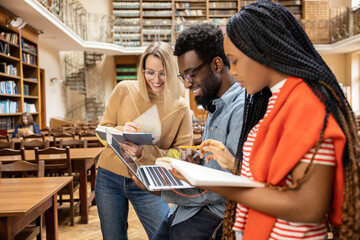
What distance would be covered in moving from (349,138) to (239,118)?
41cm

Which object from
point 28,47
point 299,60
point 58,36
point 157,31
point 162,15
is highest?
point 162,15

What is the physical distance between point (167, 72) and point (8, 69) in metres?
6.86

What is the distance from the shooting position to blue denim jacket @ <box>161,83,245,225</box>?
3.45ft

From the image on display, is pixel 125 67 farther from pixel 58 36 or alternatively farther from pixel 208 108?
pixel 208 108

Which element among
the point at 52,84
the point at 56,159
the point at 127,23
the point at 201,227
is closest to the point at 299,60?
the point at 201,227

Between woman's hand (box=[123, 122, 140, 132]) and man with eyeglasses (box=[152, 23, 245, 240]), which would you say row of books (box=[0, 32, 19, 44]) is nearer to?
woman's hand (box=[123, 122, 140, 132])

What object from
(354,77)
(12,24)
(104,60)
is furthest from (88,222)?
(354,77)

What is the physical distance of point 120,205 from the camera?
5.56 feet

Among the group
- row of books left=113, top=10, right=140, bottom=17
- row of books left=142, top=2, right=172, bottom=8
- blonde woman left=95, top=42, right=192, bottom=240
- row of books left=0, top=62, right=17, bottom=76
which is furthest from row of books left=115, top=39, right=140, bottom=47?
blonde woman left=95, top=42, right=192, bottom=240

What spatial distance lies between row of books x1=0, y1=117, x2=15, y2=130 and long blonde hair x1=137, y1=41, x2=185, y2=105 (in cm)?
680

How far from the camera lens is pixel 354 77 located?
1374 cm

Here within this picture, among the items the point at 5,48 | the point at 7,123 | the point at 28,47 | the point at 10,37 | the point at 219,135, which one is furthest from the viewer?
the point at 28,47

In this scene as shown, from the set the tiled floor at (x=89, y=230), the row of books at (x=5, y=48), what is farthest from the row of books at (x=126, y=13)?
the tiled floor at (x=89, y=230)

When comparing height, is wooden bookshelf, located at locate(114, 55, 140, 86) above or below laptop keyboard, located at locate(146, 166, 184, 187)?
above
